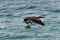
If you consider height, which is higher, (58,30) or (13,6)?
(13,6)

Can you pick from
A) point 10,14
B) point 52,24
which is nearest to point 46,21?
point 52,24

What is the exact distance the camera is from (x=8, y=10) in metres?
18.0

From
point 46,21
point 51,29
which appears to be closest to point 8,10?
point 46,21

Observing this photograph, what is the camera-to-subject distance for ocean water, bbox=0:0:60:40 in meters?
12.7

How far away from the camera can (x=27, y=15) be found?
16.4 metres

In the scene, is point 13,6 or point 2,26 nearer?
point 2,26

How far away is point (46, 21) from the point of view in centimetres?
1473

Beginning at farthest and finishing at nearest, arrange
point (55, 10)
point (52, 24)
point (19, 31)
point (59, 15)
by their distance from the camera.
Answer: point (55, 10) < point (59, 15) < point (52, 24) < point (19, 31)

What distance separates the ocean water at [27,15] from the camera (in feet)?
41.6

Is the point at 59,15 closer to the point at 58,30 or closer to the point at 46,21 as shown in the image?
the point at 46,21

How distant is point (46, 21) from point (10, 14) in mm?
2577

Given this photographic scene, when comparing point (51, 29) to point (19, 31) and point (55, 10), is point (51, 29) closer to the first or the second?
point (19, 31)

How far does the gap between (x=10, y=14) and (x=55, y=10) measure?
2.75m

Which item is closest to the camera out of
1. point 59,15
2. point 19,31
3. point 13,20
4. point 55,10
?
point 19,31
